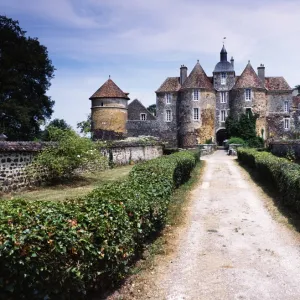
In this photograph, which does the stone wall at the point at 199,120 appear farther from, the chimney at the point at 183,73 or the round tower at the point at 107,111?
the round tower at the point at 107,111

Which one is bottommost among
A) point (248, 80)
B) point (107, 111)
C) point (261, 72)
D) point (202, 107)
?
point (107, 111)

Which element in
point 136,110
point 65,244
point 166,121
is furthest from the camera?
point 136,110

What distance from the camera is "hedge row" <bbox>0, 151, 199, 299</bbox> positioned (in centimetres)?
430

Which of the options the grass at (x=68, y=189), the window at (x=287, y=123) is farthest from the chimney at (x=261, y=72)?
the grass at (x=68, y=189)

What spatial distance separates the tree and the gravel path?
24884 mm

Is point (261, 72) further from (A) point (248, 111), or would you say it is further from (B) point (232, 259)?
(B) point (232, 259)

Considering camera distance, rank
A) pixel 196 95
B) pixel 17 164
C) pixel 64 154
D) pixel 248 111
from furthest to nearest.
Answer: pixel 196 95
pixel 248 111
pixel 64 154
pixel 17 164

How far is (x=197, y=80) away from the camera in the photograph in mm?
55156

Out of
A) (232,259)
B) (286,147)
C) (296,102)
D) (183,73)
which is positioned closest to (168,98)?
(183,73)

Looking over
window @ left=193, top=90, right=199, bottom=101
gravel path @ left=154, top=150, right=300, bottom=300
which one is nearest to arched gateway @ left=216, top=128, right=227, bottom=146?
window @ left=193, top=90, right=199, bottom=101

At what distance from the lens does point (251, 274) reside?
22.2ft

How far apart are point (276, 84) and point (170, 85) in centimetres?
1581

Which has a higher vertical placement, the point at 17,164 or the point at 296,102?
the point at 296,102

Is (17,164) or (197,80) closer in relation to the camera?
(17,164)
